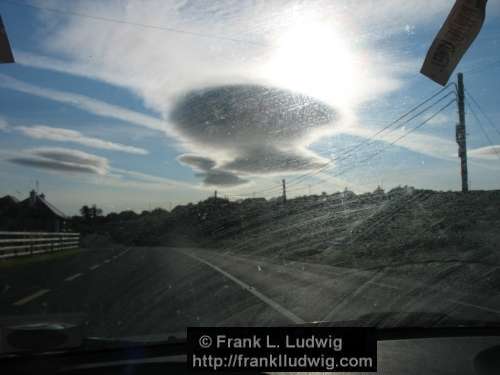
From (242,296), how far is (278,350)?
6.07 m

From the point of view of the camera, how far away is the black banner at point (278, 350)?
133 inches

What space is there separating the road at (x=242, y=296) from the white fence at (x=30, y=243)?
379 inches

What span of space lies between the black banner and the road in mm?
1084

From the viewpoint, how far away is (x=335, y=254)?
20.8m

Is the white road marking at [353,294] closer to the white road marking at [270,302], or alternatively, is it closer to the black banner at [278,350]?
the white road marking at [270,302]

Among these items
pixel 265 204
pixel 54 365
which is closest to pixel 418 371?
pixel 54 365

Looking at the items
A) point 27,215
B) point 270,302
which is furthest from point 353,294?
point 27,215

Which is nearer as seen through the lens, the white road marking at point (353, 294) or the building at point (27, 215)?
the white road marking at point (353, 294)

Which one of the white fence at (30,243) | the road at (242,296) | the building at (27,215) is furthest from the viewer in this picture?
the white fence at (30,243)

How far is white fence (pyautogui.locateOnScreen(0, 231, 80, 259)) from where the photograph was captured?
918 inches

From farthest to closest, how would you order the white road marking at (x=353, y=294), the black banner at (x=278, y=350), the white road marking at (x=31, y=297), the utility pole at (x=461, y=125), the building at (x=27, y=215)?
1. the building at (x=27, y=215)
2. the utility pole at (x=461, y=125)
3. the white road marking at (x=31, y=297)
4. the white road marking at (x=353, y=294)
5. the black banner at (x=278, y=350)

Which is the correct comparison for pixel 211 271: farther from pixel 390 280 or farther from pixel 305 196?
pixel 305 196

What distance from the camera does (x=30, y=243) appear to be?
90.2 feet

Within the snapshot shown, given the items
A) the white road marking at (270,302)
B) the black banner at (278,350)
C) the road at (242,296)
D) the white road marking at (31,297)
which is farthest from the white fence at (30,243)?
the black banner at (278,350)
